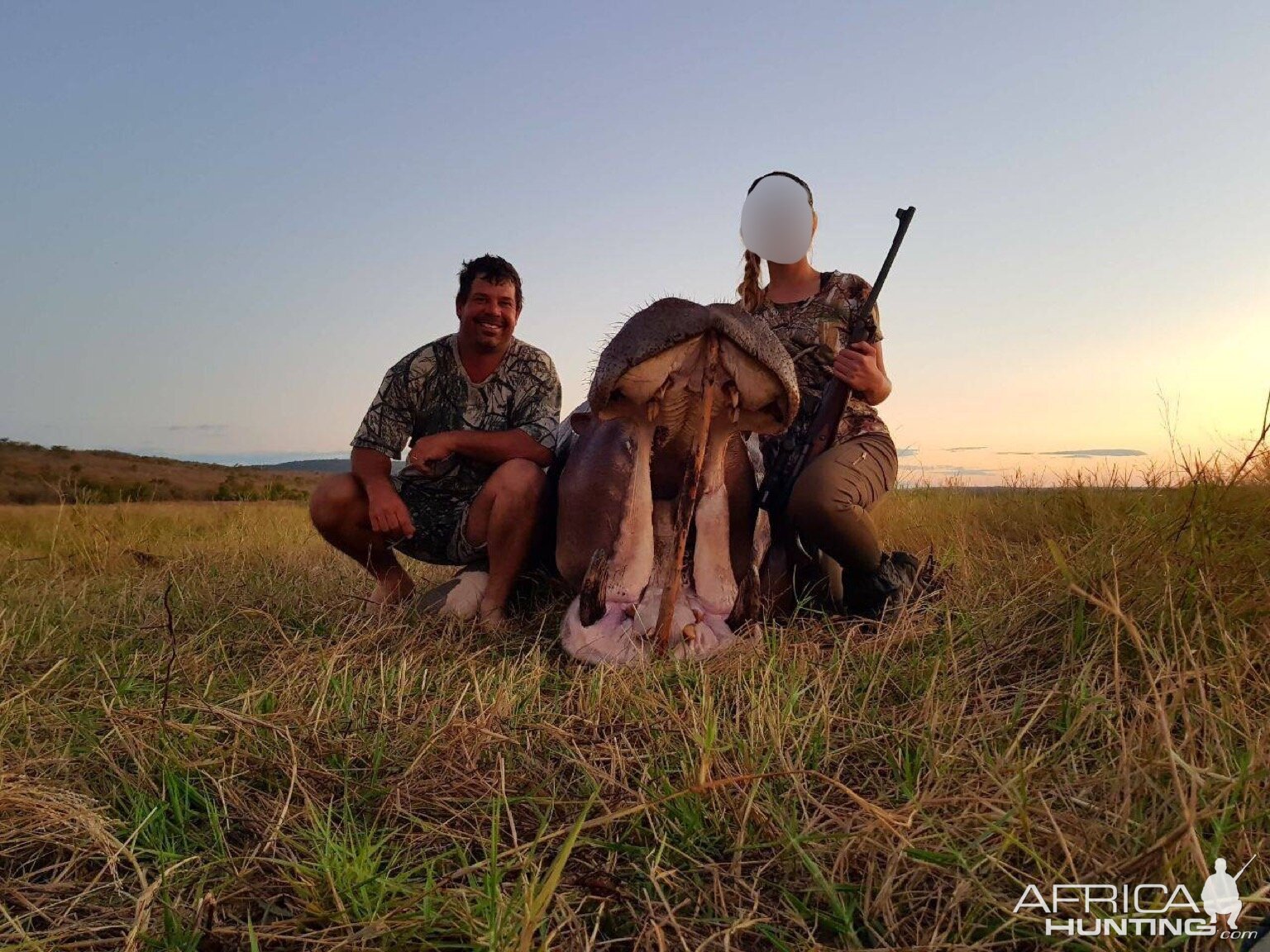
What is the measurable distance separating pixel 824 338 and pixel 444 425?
1903 mm

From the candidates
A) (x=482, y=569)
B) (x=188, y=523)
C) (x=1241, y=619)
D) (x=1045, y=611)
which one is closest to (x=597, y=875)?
(x=1045, y=611)

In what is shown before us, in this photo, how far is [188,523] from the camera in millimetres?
8383

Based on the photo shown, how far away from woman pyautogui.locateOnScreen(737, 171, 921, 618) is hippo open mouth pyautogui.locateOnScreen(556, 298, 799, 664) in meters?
0.57

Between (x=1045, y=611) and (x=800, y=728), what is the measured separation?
113 cm

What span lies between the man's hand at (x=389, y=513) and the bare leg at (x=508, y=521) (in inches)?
19.1

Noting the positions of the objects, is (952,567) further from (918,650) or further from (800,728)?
(800,728)

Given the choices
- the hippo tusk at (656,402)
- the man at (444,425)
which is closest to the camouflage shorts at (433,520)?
the man at (444,425)

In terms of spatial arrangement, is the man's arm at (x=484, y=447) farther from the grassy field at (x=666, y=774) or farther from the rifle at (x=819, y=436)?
the rifle at (x=819, y=436)

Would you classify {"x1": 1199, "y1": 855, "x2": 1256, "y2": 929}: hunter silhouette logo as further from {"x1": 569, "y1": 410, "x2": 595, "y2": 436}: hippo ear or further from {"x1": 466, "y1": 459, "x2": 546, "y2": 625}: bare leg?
{"x1": 466, "y1": 459, "x2": 546, "y2": 625}: bare leg

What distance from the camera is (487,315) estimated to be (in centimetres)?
436

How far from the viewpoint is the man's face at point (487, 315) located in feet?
14.3

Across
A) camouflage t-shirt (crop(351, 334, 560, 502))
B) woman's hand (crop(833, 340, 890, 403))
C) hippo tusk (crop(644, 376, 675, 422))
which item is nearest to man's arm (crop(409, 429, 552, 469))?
camouflage t-shirt (crop(351, 334, 560, 502))

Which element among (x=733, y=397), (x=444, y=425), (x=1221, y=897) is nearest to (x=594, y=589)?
(x=733, y=397)

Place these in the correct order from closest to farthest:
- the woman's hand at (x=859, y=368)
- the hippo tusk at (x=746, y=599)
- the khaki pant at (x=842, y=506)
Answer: the hippo tusk at (x=746, y=599) → the khaki pant at (x=842, y=506) → the woman's hand at (x=859, y=368)
